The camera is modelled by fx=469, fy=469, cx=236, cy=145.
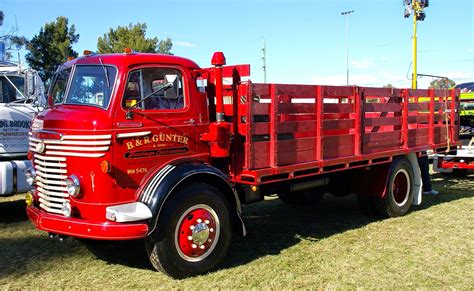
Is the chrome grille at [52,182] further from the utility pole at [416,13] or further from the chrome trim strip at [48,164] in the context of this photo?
the utility pole at [416,13]

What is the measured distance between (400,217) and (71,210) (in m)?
5.23

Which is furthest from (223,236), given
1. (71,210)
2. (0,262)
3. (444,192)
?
(444,192)

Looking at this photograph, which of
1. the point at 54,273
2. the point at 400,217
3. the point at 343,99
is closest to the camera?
the point at 54,273

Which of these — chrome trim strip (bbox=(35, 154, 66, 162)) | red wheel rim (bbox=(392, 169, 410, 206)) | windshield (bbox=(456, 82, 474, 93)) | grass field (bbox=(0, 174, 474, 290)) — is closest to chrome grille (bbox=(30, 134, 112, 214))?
chrome trim strip (bbox=(35, 154, 66, 162))

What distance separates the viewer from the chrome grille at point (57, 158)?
176 inches

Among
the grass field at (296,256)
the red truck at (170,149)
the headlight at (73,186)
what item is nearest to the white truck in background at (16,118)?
the grass field at (296,256)

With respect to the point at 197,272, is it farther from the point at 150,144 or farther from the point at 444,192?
the point at 444,192

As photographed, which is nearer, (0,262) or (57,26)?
(0,262)

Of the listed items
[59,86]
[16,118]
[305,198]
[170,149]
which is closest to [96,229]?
[170,149]

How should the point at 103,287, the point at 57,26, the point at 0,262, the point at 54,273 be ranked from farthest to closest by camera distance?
1. the point at 57,26
2. the point at 0,262
3. the point at 54,273
4. the point at 103,287

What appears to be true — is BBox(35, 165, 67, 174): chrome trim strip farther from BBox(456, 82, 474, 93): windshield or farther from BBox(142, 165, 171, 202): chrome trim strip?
BBox(456, 82, 474, 93): windshield

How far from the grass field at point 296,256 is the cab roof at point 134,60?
2.22 meters

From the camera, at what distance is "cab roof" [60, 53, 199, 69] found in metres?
4.84

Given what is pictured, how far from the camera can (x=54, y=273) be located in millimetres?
5008
